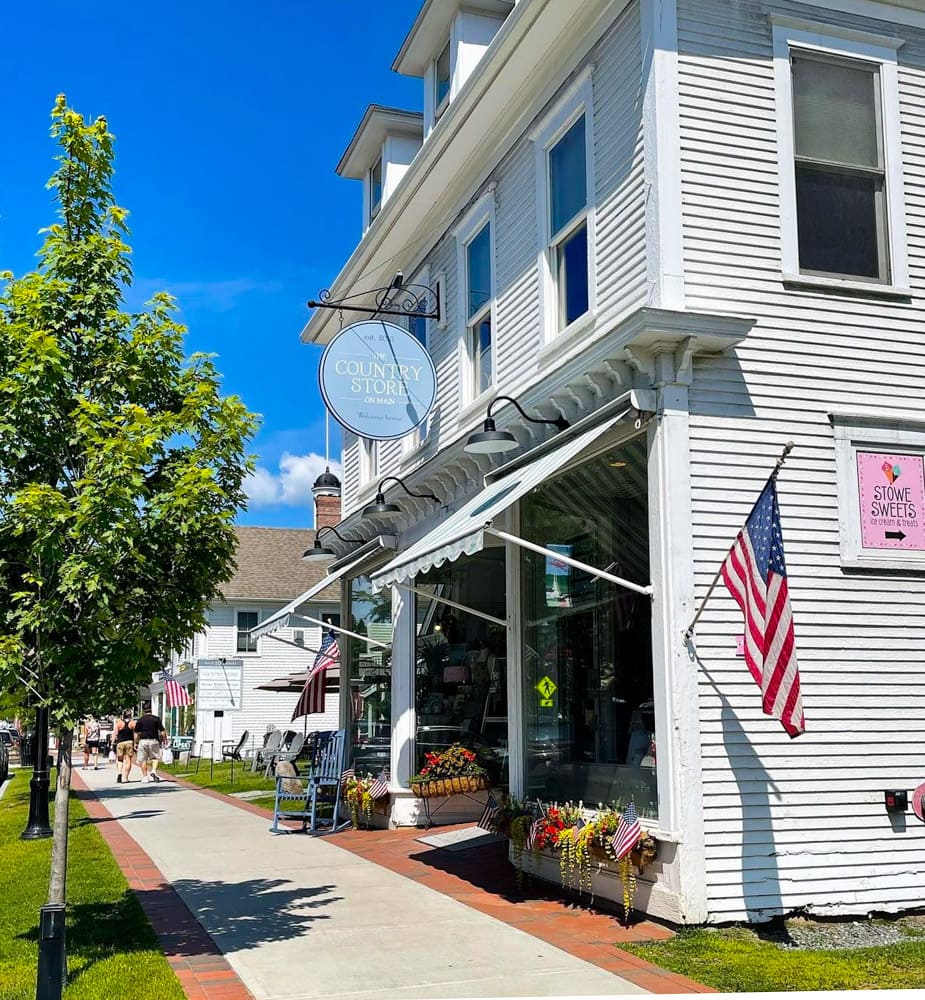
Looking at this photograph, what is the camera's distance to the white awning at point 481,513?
8.75 m

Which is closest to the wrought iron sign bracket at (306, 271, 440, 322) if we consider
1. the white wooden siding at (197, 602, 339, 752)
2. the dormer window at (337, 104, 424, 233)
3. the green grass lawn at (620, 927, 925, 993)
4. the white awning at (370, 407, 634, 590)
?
the dormer window at (337, 104, 424, 233)

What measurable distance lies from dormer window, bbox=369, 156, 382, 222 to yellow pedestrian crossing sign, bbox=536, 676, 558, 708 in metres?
9.26

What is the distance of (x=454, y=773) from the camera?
1404 cm

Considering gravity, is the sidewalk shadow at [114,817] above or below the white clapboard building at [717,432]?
below

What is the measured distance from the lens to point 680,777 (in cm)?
809

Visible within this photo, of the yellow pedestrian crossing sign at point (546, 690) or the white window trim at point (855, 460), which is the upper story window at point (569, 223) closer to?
the white window trim at point (855, 460)

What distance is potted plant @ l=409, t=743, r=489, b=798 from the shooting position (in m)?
14.0

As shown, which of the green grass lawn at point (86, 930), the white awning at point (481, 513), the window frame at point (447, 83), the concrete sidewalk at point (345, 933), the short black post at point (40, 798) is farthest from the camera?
the short black post at point (40, 798)

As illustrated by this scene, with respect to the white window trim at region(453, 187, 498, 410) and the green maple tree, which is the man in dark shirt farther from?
the green maple tree

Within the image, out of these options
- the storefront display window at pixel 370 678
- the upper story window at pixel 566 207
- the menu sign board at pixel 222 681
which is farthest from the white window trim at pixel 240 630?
the upper story window at pixel 566 207

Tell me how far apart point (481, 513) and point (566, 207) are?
344 centimetres

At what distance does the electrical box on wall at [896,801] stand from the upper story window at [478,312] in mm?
6174

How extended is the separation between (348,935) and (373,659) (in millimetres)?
8048

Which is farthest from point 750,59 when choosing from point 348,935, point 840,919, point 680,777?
point 348,935
